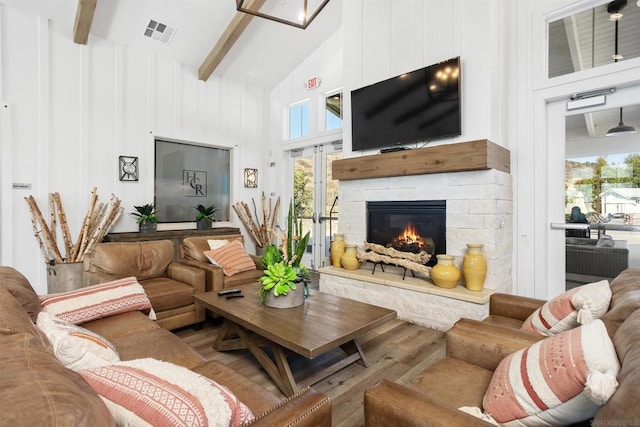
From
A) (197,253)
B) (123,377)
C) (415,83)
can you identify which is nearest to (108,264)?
(197,253)

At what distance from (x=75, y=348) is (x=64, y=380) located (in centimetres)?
52

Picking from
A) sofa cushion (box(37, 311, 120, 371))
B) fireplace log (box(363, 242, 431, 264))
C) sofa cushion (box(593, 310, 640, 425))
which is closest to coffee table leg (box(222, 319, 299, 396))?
sofa cushion (box(37, 311, 120, 371))

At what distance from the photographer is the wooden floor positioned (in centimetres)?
196

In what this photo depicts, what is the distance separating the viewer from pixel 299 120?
238 inches

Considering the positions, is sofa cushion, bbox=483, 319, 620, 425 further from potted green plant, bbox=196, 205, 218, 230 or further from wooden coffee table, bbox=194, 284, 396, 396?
potted green plant, bbox=196, 205, 218, 230

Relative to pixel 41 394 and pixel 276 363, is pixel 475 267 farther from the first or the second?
pixel 41 394

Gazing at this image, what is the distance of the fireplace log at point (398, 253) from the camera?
11.2 ft

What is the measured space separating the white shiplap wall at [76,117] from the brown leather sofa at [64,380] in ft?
9.35

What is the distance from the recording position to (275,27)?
16.2ft

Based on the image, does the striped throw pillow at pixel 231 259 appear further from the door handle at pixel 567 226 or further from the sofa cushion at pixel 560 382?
the door handle at pixel 567 226

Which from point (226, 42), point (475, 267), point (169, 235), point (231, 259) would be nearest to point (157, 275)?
point (231, 259)

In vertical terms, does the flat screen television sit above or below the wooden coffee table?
above

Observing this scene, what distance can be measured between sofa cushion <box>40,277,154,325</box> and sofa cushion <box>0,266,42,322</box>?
200 millimetres

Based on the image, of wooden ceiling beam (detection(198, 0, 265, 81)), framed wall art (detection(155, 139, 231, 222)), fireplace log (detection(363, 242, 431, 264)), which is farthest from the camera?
framed wall art (detection(155, 139, 231, 222))
